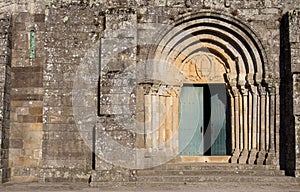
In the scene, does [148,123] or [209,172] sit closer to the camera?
[209,172]

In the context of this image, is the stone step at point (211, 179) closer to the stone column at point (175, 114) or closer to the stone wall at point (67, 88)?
the stone column at point (175, 114)

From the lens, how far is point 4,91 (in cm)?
1156

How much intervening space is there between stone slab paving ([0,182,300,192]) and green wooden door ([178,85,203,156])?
6.53 ft

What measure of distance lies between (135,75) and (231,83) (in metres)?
2.50

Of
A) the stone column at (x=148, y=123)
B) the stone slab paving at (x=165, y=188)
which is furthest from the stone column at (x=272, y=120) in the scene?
the stone column at (x=148, y=123)

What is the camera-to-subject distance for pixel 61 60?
38.8ft

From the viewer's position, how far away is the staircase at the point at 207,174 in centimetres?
1100

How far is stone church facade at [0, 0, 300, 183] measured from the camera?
11.5m

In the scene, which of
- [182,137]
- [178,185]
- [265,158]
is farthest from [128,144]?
[265,158]

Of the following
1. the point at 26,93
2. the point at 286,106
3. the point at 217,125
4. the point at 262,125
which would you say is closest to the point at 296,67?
the point at 286,106

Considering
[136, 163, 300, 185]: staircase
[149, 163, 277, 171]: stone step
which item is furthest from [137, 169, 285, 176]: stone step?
[149, 163, 277, 171]: stone step

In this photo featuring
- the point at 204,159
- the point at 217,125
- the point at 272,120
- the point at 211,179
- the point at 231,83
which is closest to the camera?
the point at 211,179

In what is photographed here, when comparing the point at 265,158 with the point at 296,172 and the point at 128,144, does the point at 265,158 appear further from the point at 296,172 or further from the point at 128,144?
the point at 128,144

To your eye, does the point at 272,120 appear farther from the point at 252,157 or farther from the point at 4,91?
the point at 4,91
